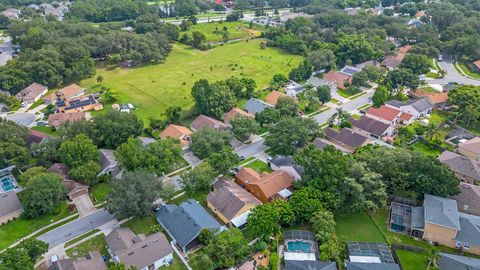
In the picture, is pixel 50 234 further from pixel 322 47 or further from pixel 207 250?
pixel 322 47

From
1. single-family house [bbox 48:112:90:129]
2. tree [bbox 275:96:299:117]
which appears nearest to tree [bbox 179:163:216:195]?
tree [bbox 275:96:299:117]

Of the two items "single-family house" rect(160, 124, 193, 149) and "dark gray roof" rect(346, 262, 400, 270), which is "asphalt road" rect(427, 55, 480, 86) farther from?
"dark gray roof" rect(346, 262, 400, 270)

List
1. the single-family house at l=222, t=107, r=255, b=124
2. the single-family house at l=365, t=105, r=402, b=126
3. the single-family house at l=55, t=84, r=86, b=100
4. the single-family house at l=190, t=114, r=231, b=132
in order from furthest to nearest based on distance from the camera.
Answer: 1. the single-family house at l=55, t=84, r=86, b=100
2. the single-family house at l=222, t=107, r=255, b=124
3. the single-family house at l=365, t=105, r=402, b=126
4. the single-family house at l=190, t=114, r=231, b=132

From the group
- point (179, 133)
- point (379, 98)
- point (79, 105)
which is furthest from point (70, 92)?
point (379, 98)

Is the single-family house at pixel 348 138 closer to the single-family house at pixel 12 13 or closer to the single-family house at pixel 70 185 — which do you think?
the single-family house at pixel 70 185

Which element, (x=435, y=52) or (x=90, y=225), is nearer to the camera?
(x=90, y=225)

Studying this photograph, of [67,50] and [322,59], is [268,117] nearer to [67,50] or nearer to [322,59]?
[322,59]

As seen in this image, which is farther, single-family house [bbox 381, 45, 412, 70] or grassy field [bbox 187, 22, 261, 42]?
grassy field [bbox 187, 22, 261, 42]

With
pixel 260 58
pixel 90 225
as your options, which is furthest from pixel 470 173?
pixel 260 58
